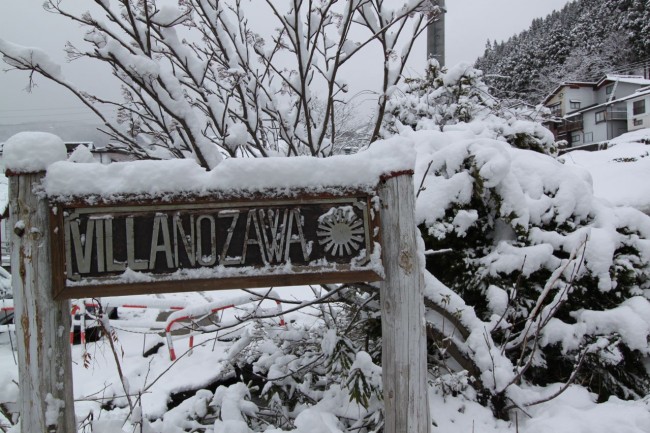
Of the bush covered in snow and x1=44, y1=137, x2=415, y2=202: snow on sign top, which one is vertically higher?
x1=44, y1=137, x2=415, y2=202: snow on sign top

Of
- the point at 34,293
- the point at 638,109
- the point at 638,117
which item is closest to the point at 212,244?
the point at 34,293

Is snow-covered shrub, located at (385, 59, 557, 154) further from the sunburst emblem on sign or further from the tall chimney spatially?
the sunburst emblem on sign

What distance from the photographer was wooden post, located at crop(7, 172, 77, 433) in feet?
4.78

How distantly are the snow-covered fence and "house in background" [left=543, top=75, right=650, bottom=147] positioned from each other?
35.0 m

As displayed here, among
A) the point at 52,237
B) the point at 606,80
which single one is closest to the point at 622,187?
the point at 52,237

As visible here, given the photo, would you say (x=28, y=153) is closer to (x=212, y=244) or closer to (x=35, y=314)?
(x=35, y=314)

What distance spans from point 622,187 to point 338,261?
14.4 feet

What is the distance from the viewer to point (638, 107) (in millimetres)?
31078

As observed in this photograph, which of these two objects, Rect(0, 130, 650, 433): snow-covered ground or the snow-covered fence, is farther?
Rect(0, 130, 650, 433): snow-covered ground

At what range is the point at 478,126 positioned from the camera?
3.89 m

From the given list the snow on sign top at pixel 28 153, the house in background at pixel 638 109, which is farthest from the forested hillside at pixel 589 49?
the snow on sign top at pixel 28 153

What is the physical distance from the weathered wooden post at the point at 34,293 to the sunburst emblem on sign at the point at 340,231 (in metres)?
0.98

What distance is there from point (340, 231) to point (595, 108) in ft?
130

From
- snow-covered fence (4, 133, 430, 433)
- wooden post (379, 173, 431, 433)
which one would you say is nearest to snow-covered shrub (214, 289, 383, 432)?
wooden post (379, 173, 431, 433)
